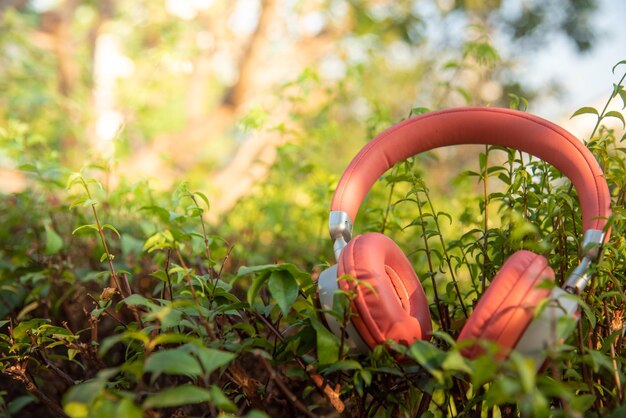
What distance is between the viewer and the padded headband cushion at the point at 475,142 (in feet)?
2.98

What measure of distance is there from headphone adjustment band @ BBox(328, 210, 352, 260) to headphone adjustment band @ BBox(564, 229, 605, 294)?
352mm

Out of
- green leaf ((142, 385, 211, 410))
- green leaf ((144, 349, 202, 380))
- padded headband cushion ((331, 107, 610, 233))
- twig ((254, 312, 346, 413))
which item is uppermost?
padded headband cushion ((331, 107, 610, 233))

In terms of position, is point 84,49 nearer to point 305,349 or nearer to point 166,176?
point 166,176

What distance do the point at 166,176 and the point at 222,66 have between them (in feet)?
11.0

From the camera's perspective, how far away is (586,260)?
2.73ft

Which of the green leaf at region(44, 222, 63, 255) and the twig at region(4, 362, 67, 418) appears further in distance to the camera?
the green leaf at region(44, 222, 63, 255)

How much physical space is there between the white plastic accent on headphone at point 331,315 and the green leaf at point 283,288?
→ 4 cm

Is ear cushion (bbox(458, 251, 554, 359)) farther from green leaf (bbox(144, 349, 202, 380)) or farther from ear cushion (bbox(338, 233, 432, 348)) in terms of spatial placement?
green leaf (bbox(144, 349, 202, 380))

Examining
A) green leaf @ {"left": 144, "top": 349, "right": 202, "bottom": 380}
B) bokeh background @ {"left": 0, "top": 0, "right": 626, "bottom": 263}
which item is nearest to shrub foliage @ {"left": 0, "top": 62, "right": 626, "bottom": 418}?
green leaf @ {"left": 144, "top": 349, "right": 202, "bottom": 380}

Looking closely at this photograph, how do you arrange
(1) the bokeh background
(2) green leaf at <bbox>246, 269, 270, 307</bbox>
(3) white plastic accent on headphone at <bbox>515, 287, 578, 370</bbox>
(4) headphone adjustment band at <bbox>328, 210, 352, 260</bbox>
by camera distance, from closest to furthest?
(3) white plastic accent on headphone at <bbox>515, 287, 578, 370</bbox>, (2) green leaf at <bbox>246, 269, 270, 307</bbox>, (4) headphone adjustment band at <bbox>328, 210, 352, 260</bbox>, (1) the bokeh background

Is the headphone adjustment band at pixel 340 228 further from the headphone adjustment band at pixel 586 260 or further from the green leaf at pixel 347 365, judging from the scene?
the headphone adjustment band at pixel 586 260

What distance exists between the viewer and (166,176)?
589 centimetres

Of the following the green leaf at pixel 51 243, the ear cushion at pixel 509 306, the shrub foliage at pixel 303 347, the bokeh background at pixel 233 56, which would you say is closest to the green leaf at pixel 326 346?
the shrub foliage at pixel 303 347

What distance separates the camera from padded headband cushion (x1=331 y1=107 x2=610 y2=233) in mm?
909
